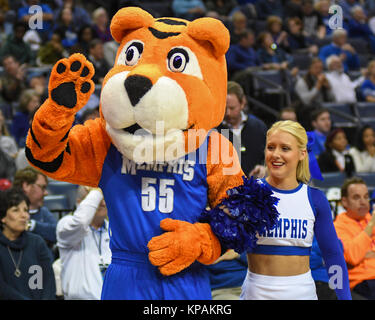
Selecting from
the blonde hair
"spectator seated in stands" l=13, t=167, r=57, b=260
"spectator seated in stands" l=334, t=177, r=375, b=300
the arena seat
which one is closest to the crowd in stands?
"spectator seated in stands" l=13, t=167, r=57, b=260

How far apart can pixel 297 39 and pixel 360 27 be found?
4.86 ft

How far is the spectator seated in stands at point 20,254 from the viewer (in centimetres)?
414

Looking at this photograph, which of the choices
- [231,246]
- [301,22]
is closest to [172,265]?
[231,246]

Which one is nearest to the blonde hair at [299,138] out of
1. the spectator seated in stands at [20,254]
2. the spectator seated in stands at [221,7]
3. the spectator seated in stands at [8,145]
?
the spectator seated in stands at [20,254]

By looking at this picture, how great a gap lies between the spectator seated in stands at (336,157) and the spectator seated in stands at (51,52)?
3270 mm

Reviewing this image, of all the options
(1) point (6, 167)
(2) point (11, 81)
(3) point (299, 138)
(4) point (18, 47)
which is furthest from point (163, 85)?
(4) point (18, 47)

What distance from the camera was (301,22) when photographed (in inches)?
400

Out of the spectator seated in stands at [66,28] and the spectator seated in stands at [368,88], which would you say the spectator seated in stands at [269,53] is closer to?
the spectator seated in stands at [368,88]

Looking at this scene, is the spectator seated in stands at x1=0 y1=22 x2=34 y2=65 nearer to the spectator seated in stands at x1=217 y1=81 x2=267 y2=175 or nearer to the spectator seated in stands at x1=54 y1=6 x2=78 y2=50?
the spectator seated in stands at x1=54 y1=6 x2=78 y2=50

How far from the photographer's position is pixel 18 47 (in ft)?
26.0

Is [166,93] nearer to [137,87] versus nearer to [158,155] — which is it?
[137,87]

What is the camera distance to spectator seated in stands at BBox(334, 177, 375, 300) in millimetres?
4125

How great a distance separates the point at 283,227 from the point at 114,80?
0.99 metres

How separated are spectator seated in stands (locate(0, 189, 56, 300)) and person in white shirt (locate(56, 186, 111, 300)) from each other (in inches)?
4.6
